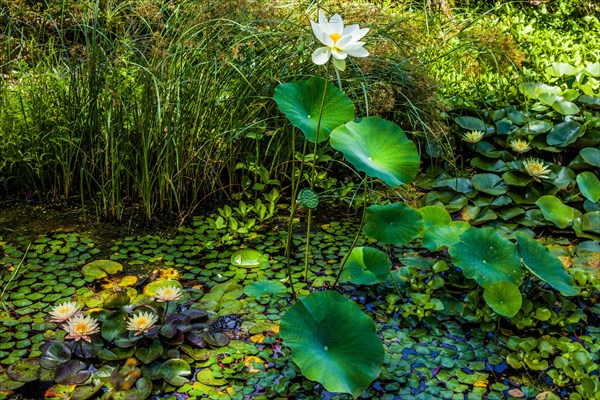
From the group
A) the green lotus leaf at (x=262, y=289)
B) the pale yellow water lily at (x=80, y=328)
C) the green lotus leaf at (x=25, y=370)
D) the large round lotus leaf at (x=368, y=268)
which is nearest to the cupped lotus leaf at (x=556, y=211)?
the large round lotus leaf at (x=368, y=268)

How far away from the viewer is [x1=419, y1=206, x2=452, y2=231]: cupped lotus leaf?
2.28 meters

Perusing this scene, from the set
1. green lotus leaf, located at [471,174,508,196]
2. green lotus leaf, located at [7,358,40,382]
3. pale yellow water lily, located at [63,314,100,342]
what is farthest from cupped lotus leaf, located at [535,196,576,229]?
green lotus leaf, located at [7,358,40,382]

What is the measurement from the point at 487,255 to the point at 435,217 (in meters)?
0.37

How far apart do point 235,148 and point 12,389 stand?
1.44 m

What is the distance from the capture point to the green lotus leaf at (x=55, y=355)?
1.66 m

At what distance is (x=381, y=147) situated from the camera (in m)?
1.81

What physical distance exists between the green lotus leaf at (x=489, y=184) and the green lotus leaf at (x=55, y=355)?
188cm

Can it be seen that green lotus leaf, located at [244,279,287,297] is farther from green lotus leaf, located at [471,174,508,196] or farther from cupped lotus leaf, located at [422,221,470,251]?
green lotus leaf, located at [471,174,508,196]

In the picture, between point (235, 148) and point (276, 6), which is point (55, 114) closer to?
point (235, 148)

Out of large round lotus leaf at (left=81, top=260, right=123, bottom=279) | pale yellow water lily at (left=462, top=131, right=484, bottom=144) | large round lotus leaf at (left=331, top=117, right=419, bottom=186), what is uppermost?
large round lotus leaf at (left=331, top=117, right=419, bottom=186)

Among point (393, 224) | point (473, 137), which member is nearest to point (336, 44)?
point (393, 224)

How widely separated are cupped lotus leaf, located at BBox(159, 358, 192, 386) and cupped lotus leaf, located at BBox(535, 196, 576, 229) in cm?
160

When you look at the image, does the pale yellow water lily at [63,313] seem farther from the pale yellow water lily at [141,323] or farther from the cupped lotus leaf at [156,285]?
the cupped lotus leaf at [156,285]

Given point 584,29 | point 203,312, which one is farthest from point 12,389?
point 584,29
